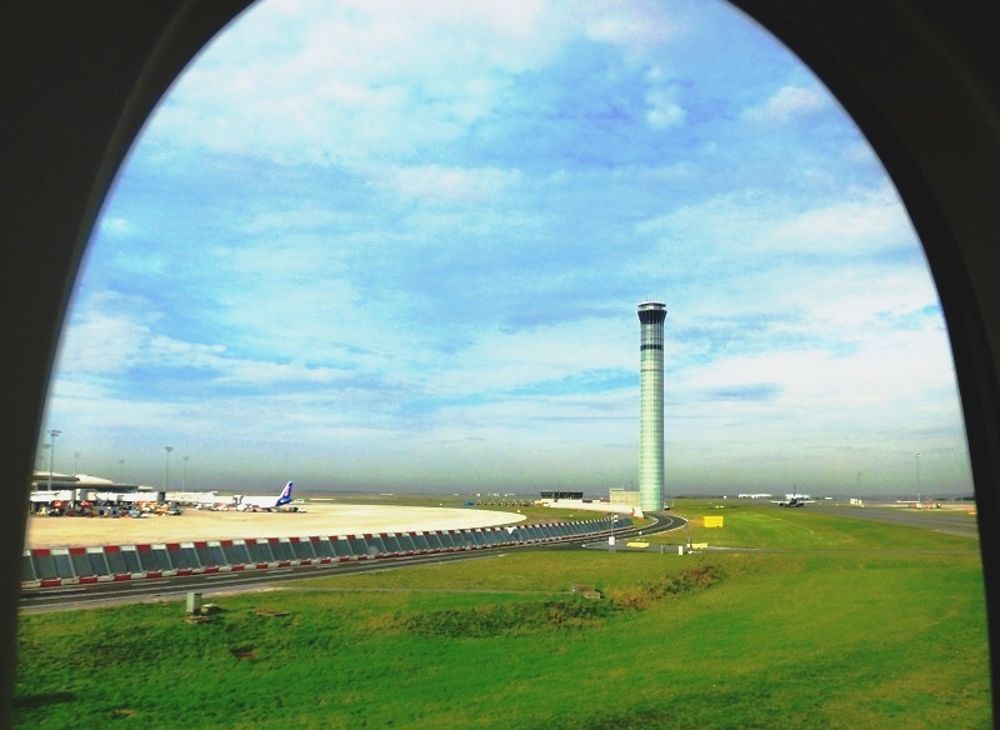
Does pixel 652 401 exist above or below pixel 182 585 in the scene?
above

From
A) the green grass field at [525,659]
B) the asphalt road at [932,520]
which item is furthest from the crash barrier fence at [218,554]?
the asphalt road at [932,520]

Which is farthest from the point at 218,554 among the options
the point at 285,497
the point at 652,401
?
the point at 652,401

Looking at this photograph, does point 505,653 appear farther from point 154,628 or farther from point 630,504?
point 630,504

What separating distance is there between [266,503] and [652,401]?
38.6 m

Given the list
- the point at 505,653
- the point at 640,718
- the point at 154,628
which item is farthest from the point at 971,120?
the point at 154,628

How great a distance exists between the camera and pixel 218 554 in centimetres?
2134

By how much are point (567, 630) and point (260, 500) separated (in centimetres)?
5788

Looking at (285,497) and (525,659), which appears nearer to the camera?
(525,659)

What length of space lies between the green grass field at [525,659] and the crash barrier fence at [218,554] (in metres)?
3.65

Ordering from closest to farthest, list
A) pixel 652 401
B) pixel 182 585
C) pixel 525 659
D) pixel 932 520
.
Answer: pixel 525 659 → pixel 182 585 → pixel 932 520 → pixel 652 401

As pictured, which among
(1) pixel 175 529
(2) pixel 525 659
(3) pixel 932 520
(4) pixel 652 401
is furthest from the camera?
(4) pixel 652 401

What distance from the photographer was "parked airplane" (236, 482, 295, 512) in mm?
64662

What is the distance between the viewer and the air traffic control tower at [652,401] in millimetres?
81688

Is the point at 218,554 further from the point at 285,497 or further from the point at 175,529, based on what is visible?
the point at 285,497
